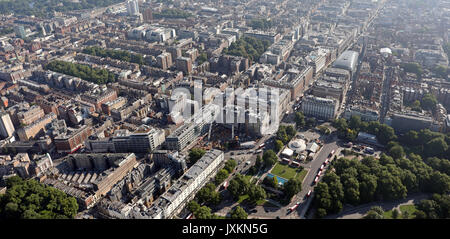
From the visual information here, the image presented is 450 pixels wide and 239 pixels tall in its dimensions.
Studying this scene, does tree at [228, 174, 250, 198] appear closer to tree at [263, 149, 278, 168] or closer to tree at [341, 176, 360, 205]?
tree at [263, 149, 278, 168]

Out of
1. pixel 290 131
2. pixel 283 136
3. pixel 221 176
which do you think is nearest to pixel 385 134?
pixel 290 131

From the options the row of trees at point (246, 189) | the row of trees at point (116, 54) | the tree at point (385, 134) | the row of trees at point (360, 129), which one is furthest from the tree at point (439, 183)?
the row of trees at point (116, 54)

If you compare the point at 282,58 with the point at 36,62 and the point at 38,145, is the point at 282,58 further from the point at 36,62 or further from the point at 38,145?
the point at 36,62

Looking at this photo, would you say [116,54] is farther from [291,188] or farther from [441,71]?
[441,71]

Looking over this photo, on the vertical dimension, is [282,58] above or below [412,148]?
above

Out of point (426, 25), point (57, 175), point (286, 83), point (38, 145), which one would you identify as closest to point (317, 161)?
point (286, 83)

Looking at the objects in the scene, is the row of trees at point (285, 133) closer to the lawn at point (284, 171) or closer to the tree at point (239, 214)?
the lawn at point (284, 171)
